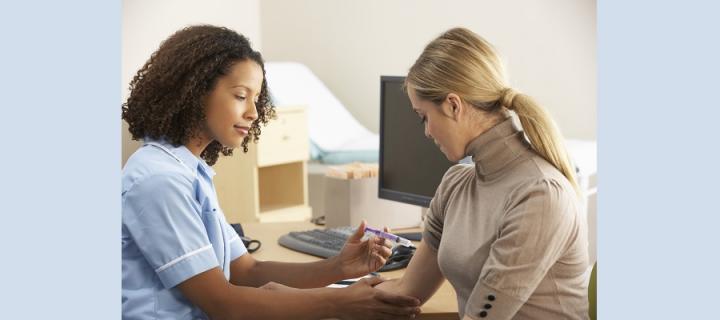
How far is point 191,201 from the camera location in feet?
4.52

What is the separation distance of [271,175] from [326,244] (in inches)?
88.1

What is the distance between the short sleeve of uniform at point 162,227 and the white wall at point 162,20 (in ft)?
5.76

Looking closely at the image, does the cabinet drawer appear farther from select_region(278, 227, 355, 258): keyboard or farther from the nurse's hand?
the nurse's hand

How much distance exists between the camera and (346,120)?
477 cm

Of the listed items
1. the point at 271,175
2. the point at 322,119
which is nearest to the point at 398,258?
the point at 271,175

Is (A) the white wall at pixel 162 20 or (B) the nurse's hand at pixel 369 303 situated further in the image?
(A) the white wall at pixel 162 20

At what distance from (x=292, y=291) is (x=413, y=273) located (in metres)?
0.27

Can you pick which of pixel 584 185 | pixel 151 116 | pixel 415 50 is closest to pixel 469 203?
pixel 151 116

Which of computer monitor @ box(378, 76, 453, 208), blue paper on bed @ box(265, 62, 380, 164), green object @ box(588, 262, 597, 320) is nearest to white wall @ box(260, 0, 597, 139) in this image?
blue paper on bed @ box(265, 62, 380, 164)

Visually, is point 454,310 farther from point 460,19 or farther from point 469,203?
point 460,19

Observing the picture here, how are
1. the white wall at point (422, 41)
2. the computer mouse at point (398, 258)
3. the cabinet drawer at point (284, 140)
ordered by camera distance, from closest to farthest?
1. the computer mouse at point (398, 258)
2. the cabinet drawer at point (284, 140)
3. the white wall at point (422, 41)

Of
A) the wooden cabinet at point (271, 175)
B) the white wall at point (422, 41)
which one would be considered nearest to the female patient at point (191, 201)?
the wooden cabinet at point (271, 175)

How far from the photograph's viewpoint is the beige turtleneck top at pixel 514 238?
1.28 metres

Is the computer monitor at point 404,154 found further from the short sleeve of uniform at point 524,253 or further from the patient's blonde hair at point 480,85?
the short sleeve of uniform at point 524,253
